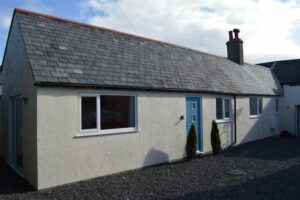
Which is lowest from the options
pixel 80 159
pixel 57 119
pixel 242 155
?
pixel 242 155

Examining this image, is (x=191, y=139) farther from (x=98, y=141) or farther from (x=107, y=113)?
(x=98, y=141)

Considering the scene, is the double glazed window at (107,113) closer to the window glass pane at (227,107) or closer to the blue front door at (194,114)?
the blue front door at (194,114)

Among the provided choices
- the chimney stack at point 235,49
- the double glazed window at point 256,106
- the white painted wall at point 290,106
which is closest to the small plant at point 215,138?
the double glazed window at point 256,106

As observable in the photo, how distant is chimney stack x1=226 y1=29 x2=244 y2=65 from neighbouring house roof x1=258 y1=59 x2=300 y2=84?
447 cm

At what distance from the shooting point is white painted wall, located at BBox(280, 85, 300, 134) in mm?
18688

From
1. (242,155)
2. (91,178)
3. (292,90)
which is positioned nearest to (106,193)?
(91,178)

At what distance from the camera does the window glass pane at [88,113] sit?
7.61 metres

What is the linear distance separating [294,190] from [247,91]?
8.89 m

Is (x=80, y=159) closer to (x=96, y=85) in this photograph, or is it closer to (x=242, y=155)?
(x=96, y=85)

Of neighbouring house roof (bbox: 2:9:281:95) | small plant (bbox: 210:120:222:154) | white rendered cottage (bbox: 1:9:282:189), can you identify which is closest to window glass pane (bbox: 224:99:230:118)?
white rendered cottage (bbox: 1:9:282:189)

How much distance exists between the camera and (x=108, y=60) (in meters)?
9.03

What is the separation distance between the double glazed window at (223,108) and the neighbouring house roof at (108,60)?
0.55 metres

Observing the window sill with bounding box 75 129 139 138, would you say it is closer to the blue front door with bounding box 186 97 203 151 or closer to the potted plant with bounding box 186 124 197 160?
the potted plant with bounding box 186 124 197 160

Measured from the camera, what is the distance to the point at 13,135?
9.38 metres
